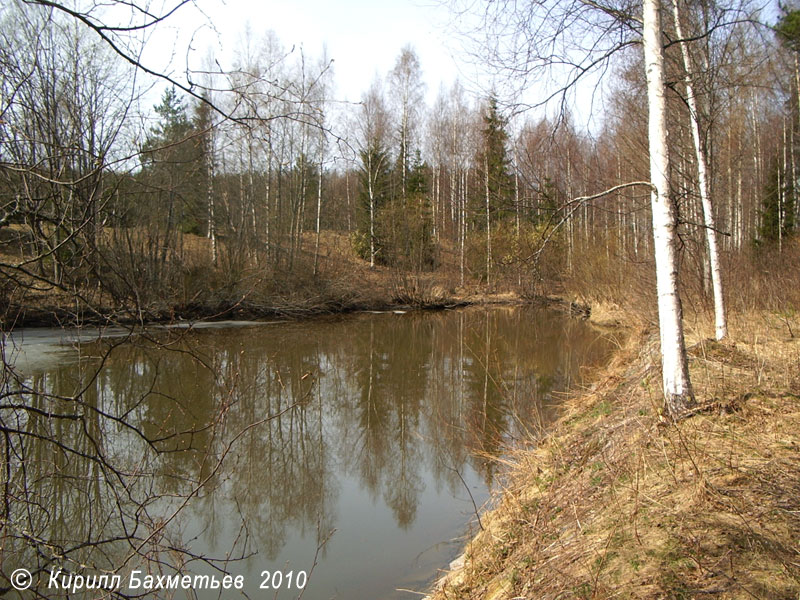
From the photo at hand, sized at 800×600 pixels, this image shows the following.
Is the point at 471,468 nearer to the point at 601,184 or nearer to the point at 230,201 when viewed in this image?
the point at 601,184

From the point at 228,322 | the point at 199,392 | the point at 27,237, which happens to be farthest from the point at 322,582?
the point at 228,322

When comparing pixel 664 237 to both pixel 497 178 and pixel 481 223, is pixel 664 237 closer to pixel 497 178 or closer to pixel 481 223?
pixel 497 178

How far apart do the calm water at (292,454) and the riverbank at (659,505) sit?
661 millimetres

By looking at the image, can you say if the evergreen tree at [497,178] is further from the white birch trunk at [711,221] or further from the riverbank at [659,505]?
the white birch trunk at [711,221]

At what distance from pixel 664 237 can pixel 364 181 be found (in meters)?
27.7

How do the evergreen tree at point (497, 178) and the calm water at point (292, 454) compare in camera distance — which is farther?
the evergreen tree at point (497, 178)

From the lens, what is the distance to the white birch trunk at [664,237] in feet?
13.7

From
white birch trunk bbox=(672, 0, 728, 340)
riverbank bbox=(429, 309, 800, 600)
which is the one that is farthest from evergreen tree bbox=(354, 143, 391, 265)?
riverbank bbox=(429, 309, 800, 600)

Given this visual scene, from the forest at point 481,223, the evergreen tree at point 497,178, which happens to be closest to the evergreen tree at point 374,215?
the forest at point 481,223

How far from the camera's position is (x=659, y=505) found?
3287 millimetres

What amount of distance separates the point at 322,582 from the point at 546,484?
1.91 metres

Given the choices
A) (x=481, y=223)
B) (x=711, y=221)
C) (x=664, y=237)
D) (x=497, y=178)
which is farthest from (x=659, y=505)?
(x=481, y=223)

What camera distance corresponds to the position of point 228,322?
1970cm

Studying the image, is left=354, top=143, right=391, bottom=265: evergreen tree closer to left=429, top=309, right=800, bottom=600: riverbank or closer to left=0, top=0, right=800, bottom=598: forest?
left=0, top=0, right=800, bottom=598: forest
